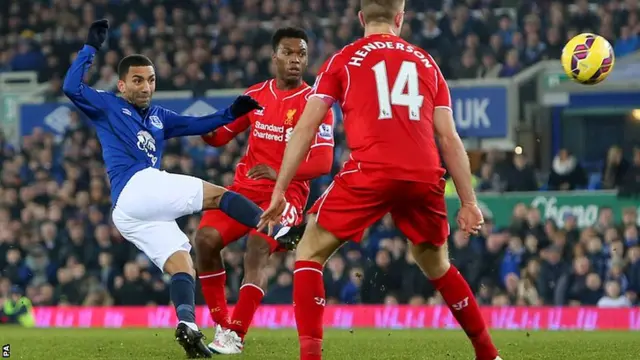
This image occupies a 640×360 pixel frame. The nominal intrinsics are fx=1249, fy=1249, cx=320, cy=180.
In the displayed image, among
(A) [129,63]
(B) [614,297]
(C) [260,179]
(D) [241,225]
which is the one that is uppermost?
(A) [129,63]

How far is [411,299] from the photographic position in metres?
15.9

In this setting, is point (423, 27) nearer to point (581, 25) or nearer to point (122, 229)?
point (581, 25)

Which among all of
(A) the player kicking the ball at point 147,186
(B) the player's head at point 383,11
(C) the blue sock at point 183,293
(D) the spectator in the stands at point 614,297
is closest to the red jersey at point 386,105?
(B) the player's head at point 383,11

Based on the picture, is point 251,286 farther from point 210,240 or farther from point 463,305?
point 463,305

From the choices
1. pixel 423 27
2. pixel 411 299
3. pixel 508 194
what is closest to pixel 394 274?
pixel 411 299

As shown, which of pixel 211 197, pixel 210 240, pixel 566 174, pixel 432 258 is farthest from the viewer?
pixel 566 174

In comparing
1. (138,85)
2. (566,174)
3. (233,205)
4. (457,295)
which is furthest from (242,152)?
(457,295)

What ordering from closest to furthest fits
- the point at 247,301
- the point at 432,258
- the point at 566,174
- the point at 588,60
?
the point at 432,258 < the point at 247,301 < the point at 588,60 < the point at 566,174

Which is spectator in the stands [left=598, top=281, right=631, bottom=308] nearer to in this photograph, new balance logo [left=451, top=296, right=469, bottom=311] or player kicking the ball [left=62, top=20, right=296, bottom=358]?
player kicking the ball [left=62, top=20, right=296, bottom=358]

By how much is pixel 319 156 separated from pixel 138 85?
4.72 feet

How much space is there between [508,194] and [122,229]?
9.30m

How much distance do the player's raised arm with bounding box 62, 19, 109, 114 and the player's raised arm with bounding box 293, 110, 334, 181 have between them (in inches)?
61.5

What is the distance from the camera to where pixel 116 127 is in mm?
8938

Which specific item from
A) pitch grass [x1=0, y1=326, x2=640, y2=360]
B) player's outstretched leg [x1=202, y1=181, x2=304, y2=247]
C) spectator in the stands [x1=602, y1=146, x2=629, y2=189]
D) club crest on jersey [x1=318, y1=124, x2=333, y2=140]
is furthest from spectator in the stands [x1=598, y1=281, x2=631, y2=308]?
player's outstretched leg [x1=202, y1=181, x2=304, y2=247]
